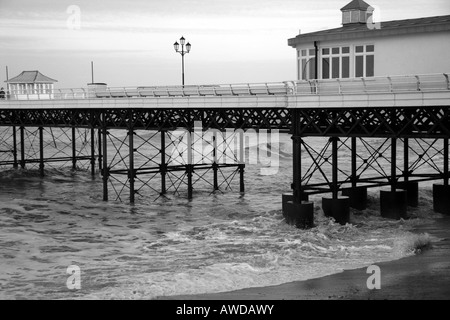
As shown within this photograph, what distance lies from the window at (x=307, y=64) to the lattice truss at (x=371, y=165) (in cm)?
305

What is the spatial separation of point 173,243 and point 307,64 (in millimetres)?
10338

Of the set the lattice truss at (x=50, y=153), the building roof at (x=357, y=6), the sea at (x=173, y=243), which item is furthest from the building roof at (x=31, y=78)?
the building roof at (x=357, y=6)

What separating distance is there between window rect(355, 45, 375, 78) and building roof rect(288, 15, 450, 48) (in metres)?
0.53

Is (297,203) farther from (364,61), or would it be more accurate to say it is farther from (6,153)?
(6,153)

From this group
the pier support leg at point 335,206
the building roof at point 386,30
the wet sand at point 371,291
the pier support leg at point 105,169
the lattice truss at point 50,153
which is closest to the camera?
the wet sand at point 371,291

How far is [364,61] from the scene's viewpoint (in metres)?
31.2

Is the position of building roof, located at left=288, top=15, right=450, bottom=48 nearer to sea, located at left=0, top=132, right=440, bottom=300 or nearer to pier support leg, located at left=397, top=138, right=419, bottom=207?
pier support leg, located at left=397, top=138, right=419, bottom=207

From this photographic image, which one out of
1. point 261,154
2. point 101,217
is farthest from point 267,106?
point 261,154

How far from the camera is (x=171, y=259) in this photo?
23984mm

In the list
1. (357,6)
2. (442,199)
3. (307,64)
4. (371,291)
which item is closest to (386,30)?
(307,64)

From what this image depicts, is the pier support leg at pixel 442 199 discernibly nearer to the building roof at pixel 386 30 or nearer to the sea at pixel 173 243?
the sea at pixel 173 243

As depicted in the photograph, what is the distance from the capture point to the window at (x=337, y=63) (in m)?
31.4

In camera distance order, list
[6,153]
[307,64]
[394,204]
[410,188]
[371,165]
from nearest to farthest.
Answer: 1. [307,64]
2. [394,204]
3. [410,188]
4. [371,165]
5. [6,153]

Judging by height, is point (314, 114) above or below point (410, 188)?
above
